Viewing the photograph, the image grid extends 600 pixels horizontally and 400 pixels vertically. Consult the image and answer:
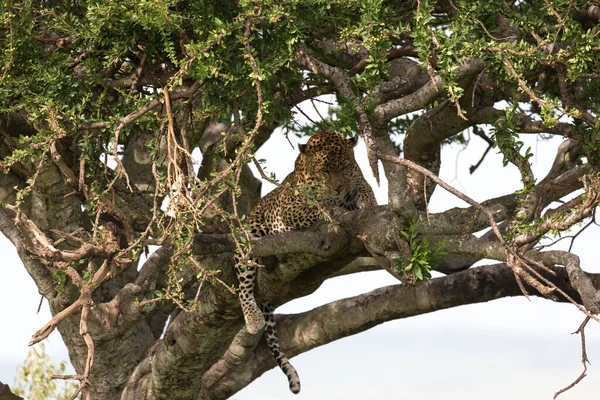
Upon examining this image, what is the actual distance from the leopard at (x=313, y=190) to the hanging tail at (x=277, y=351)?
0.93m

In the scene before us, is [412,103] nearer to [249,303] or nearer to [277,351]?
[249,303]

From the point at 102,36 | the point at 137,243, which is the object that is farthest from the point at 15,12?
the point at 137,243

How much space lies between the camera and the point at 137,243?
6766mm

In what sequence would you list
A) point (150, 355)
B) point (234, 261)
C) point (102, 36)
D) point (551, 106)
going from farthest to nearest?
point (150, 355)
point (234, 261)
point (102, 36)
point (551, 106)

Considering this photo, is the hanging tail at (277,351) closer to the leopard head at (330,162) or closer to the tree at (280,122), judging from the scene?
the tree at (280,122)

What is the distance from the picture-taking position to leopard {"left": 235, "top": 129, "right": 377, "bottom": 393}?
28.6 ft

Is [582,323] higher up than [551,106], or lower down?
lower down

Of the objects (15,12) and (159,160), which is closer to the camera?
(159,160)

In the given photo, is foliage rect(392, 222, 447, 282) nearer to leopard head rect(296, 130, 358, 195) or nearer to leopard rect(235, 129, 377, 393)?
leopard rect(235, 129, 377, 393)

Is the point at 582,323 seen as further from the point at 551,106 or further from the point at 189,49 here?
the point at 189,49

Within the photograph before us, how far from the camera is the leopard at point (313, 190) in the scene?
8.70 metres

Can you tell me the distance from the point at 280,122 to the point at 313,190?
1.00 meters

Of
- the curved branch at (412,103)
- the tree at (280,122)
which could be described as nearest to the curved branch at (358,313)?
the tree at (280,122)

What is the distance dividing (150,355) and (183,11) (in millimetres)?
4656
